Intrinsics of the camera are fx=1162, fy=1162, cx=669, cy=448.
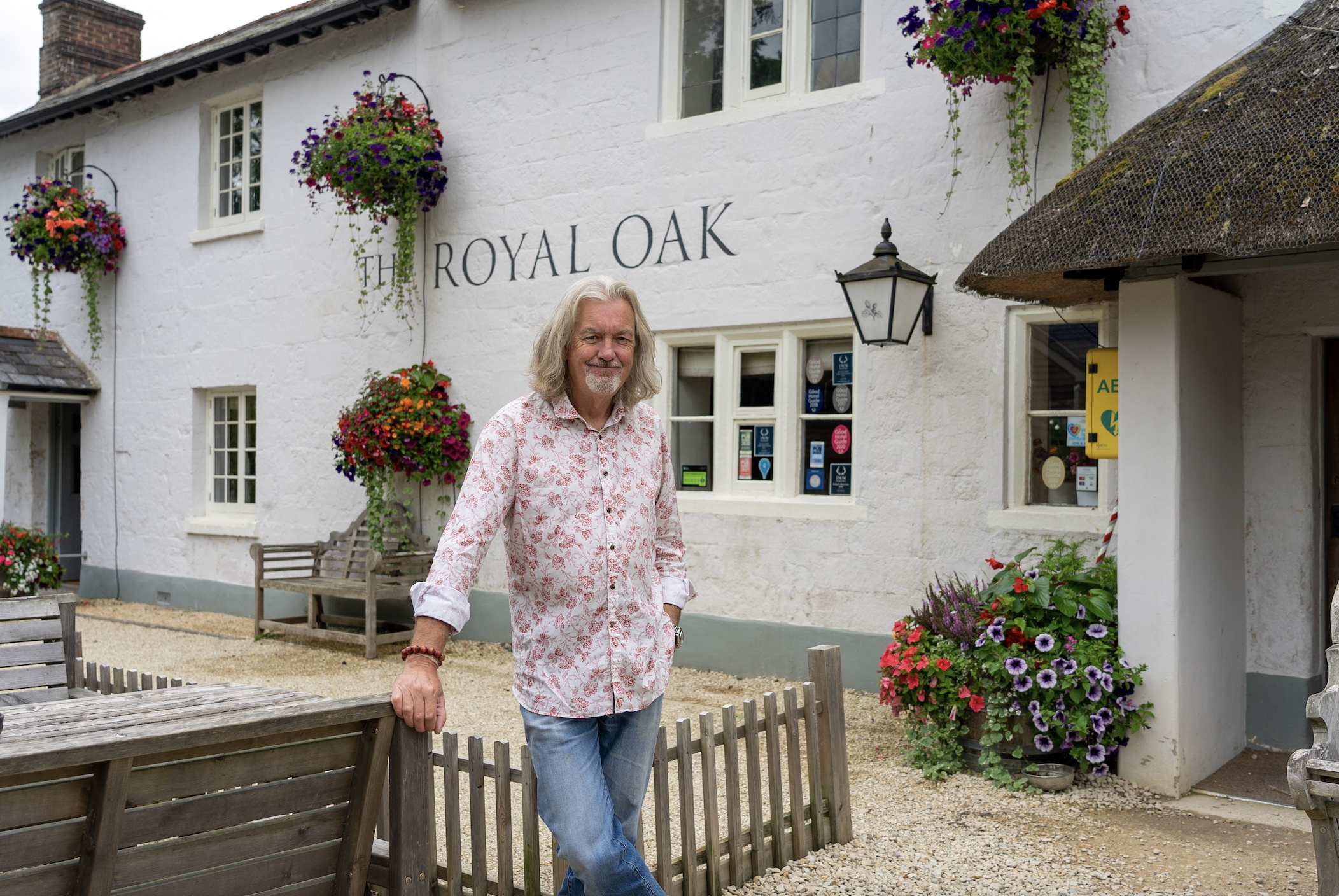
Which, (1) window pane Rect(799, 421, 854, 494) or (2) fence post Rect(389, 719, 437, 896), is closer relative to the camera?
(2) fence post Rect(389, 719, 437, 896)

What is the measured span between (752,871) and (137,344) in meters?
11.0

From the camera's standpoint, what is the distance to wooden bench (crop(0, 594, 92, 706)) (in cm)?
457

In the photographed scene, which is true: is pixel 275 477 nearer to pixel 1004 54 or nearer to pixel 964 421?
pixel 964 421

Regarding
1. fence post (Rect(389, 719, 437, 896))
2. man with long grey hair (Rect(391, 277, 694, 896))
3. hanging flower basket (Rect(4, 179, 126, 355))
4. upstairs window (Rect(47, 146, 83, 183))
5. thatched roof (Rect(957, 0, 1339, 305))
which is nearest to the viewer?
fence post (Rect(389, 719, 437, 896))

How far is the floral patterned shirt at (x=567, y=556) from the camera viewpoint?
281 cm

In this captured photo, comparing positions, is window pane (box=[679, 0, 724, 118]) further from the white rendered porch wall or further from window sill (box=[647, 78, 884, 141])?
the white rendered porch wall

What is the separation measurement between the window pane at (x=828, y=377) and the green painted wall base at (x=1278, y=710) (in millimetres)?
2948

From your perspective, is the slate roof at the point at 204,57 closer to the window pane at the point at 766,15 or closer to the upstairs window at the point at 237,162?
the upstairs window at the point at 237,162

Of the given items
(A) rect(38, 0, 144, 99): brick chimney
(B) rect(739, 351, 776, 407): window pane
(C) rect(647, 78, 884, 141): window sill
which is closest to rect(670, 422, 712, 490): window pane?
(B) rect(739, 351, 776, 407): window pane

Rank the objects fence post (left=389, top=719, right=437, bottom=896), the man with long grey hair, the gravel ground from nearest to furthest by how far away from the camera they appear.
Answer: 1. fence post (left=389, top=719, right=437, bottom=896)
2. the man with long grey hair
3. the gravel ground

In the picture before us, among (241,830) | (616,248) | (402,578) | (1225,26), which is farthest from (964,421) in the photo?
(241,830)

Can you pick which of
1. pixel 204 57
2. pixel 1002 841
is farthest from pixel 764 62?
pixel 204 57

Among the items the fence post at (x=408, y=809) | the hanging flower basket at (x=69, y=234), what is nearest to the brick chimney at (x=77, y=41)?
the hanging flower basket at (x=69, y=234)

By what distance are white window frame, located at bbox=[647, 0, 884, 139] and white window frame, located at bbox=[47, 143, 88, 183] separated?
8.59 meters
